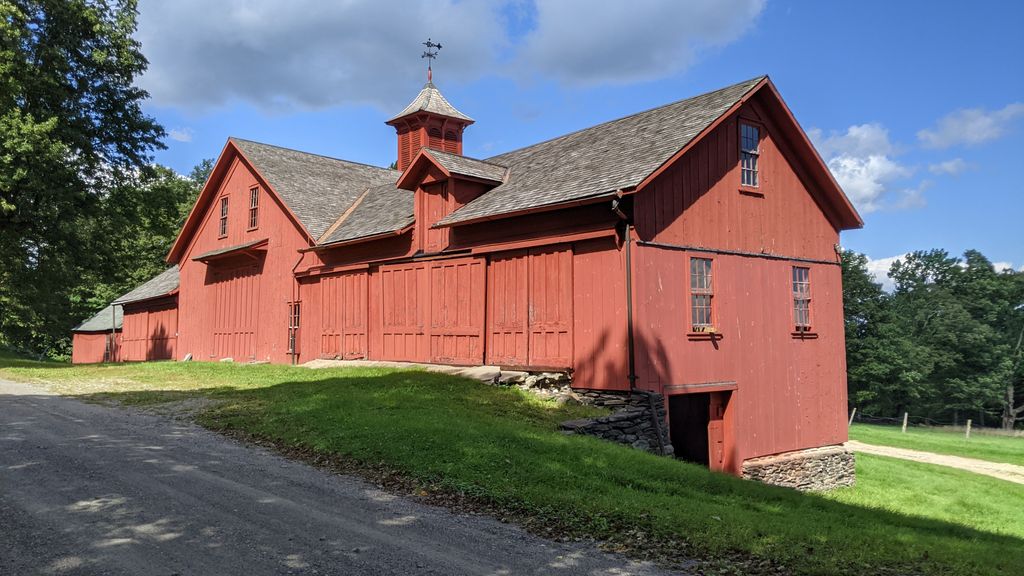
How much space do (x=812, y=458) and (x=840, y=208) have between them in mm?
6849

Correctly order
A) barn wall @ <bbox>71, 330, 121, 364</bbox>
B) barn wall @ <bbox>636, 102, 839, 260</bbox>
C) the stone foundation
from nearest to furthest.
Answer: barn wall @ <bbox>636, 102, 839, 260</bbox>, the stone foundation, barn wall @ <bbox>71, 330, 121, 364</bbox>

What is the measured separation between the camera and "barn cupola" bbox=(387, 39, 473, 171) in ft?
91.6

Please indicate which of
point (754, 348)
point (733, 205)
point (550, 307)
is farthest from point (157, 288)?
A: point (754, 348)

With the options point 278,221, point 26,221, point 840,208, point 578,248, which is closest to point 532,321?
point 578,248

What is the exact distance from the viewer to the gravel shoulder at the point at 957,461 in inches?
1013

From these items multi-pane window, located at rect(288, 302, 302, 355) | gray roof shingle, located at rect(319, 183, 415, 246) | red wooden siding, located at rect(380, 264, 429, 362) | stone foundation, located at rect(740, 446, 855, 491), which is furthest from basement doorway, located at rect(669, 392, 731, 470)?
multi-pane window, located at rect(288, 302, 302, 355)

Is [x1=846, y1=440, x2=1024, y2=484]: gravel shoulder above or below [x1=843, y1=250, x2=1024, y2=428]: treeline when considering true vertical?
below

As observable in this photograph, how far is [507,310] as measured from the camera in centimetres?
1714

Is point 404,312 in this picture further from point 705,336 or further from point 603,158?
point 705,336

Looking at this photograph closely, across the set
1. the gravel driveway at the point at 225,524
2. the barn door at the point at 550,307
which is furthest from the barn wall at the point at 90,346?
the gravel driveway at the point at 225,524

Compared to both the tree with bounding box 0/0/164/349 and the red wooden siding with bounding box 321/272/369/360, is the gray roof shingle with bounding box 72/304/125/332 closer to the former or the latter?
the tree with bounding box 0/0/164/349

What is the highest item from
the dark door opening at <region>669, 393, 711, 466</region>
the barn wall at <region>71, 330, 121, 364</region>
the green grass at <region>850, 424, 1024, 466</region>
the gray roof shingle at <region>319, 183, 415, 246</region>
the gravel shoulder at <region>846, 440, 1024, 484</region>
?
the gray roof shingle at <region>319, 183, 415, 246</region>

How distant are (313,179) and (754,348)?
60.3ft

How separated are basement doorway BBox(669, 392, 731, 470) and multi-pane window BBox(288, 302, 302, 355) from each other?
42.9 ft
